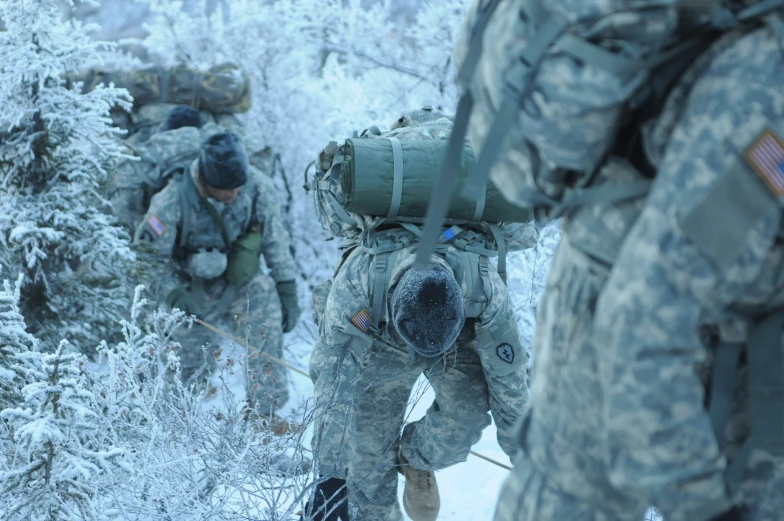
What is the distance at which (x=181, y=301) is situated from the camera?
6242mm

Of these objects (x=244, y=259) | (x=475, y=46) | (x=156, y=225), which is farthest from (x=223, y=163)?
(x=475, y=46)

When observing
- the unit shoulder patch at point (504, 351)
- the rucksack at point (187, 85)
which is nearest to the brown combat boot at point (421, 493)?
the unit shoulder patch at point (504, 351)

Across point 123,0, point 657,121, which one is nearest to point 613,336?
point 657,121

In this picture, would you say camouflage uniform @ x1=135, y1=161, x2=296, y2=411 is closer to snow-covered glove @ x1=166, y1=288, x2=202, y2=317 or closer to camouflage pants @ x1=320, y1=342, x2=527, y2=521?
snow-covered glove @ x1=166, y1=288, x2=202, y2=317

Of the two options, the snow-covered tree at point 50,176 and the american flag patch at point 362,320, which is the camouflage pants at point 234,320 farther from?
the american flag patch at point 362,320

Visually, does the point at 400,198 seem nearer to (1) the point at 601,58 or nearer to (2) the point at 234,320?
(1) the point at 601,58

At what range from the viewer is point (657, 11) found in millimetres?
1584

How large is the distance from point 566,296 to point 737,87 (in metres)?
0.54

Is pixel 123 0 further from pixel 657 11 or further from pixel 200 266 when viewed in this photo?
pixel 657 11

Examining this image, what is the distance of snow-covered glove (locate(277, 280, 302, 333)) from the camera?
269 inches

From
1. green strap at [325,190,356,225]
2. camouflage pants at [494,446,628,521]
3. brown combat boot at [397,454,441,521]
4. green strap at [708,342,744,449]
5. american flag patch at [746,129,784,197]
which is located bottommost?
brown combat boot at [397,454,441,521]

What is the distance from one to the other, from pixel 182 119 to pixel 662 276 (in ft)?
21.1

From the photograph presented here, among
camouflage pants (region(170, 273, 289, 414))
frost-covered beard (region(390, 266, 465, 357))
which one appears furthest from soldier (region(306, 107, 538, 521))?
camouflage pants (region(170, 273, 289, 414))

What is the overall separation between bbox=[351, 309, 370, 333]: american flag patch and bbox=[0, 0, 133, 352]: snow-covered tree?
5.57 feet
